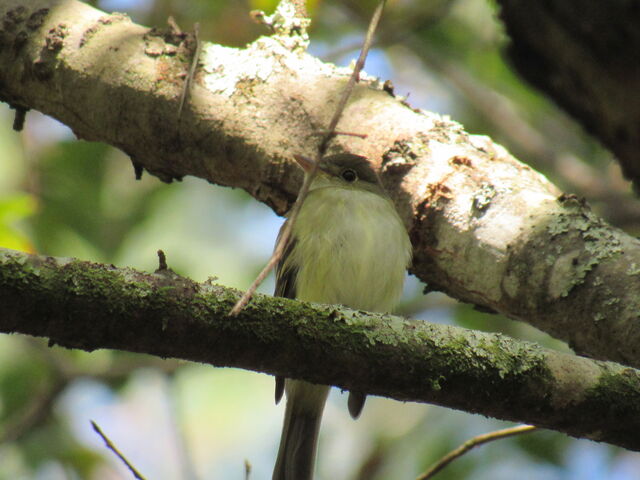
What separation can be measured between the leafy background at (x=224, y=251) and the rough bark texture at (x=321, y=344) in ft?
5.10

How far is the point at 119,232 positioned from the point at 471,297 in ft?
9.94

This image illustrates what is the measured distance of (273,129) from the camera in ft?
11.8

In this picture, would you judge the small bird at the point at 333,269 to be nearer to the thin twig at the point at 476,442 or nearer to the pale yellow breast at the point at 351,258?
the pale yellow breast at the point at 351,258

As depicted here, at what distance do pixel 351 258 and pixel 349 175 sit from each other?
71cm

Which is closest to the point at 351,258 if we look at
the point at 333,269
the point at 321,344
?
the point at 333,269

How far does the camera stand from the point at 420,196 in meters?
3.40

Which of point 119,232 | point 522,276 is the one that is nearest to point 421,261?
point 522,276

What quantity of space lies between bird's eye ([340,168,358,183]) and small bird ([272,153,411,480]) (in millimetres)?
142

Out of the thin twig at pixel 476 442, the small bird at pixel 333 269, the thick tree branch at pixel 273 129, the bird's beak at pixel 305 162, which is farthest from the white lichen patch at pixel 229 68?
the thin twig at pixel 476 442

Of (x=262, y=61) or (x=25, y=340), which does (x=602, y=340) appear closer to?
(x=262, y=61)

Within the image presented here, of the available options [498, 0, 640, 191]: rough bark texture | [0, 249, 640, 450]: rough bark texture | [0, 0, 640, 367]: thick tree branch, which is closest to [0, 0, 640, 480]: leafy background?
[0, 0, 640, 367]: thick tree branch

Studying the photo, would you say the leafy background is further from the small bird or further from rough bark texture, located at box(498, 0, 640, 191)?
rough bark texture, located at box(498, 0, 640, 191)

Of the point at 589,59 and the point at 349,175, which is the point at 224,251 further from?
the point at 589,59

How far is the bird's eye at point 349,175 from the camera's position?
447cm
